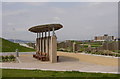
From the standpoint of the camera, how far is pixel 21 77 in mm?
9094

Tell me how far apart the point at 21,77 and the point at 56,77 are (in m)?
1.71

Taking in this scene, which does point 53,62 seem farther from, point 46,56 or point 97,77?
point 97,77

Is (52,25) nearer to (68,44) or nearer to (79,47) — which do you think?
(79,47)

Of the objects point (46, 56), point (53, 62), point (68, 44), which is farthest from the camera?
point (68, 44)

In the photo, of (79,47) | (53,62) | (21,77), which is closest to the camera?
(21,77)

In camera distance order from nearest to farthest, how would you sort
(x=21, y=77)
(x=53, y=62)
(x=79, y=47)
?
(x=21, y=77) < (x=53, y=62) < (x=79, y=47)

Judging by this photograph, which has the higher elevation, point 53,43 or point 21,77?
point 53,43

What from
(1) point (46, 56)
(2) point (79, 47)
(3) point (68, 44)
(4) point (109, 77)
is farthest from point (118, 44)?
(4) point (109, 77)

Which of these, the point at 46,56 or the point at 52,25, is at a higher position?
the point at 52,25

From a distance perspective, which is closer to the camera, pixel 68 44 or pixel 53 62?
pixel 53 62

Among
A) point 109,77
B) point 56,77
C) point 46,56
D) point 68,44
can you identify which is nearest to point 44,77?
point 56,77

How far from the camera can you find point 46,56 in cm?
1842

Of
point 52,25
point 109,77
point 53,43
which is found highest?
point 52,25

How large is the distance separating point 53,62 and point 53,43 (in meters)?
1.71
